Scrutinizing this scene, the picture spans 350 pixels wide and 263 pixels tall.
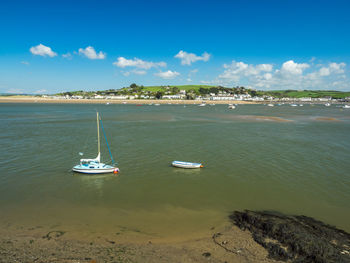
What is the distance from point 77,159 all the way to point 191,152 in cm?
1685

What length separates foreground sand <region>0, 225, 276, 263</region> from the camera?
35.9ft

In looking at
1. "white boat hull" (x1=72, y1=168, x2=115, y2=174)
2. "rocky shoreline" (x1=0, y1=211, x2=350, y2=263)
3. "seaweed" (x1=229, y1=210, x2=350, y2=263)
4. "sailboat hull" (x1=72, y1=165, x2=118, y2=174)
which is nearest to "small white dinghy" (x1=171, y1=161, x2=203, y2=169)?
"white boat hull" (x1=72, y1=168, x2=115, y2=174)

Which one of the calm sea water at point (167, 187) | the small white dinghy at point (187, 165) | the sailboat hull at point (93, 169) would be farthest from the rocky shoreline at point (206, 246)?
the small white dinghy at point (187, 165)

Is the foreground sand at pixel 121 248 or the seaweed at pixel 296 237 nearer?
the foreground sand at pixel 121 248

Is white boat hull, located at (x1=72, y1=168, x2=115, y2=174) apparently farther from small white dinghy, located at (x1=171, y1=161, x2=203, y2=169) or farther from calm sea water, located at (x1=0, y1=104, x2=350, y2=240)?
small white dinghy, located at (x1=171, y1=161, x2=203, y2=169)

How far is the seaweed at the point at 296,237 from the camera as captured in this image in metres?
11.1

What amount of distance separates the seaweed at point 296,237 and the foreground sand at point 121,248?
0.84 metres

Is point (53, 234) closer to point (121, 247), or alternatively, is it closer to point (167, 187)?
point (121, 247)

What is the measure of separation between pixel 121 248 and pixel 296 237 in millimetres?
10285

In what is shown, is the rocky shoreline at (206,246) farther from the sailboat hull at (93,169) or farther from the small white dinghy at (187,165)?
the small white dinghy at (187,165)

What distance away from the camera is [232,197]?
18797 millimetres

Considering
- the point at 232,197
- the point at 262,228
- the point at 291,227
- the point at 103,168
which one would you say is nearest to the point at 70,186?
the point at 103,168

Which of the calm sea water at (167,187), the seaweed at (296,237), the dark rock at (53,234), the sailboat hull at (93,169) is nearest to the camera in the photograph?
the seaweed at (296,237)

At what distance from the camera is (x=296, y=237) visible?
40.5 feet
